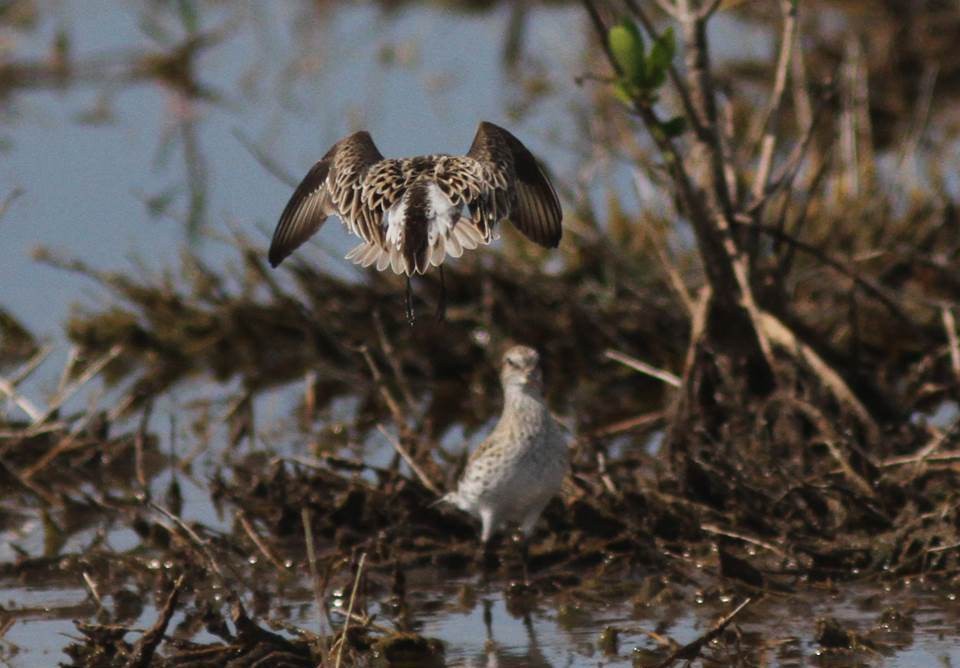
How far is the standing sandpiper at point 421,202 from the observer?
3920mm

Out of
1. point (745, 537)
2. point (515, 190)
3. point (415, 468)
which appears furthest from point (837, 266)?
point (515, 190)

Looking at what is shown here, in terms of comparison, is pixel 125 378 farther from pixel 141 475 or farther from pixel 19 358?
pixel 141 475

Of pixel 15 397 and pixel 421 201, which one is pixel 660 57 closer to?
pixel 421 201

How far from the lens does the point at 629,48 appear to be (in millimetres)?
5012

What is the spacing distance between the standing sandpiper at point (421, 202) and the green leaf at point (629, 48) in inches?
31.4

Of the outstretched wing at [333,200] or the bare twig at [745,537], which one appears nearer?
the outstretched wing at [333,200]

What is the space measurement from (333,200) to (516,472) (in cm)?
187

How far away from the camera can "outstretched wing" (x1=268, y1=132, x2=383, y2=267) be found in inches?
164

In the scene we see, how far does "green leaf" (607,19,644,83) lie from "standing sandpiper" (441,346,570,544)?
139cm

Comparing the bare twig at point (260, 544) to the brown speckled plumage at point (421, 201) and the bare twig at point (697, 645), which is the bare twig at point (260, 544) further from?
the brown speckled plumage at point (421, 201)

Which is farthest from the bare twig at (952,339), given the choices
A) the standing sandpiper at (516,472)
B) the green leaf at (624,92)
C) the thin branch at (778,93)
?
the green leaf at (624,92)

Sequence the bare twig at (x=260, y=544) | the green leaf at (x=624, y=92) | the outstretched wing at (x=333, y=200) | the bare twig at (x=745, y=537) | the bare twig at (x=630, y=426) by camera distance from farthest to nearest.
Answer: the bare twig at (x=630, y=426), the bare twig at (x=260, y=544), the bare twig at (x=745, y=537), the green leaf at (x=624, y=92), the outstretched wing at (x=333, y=200)

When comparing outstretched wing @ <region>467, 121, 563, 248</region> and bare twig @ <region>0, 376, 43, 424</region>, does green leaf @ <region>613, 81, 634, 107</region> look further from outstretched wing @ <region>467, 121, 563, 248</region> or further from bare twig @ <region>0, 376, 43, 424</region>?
bare twig @ <region>0, 376, 43, 424</region>

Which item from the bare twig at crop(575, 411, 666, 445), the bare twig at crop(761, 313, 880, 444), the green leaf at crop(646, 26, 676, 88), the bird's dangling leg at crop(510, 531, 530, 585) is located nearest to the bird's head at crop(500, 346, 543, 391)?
the bare twig at crop(575, 411, 666, 445)
